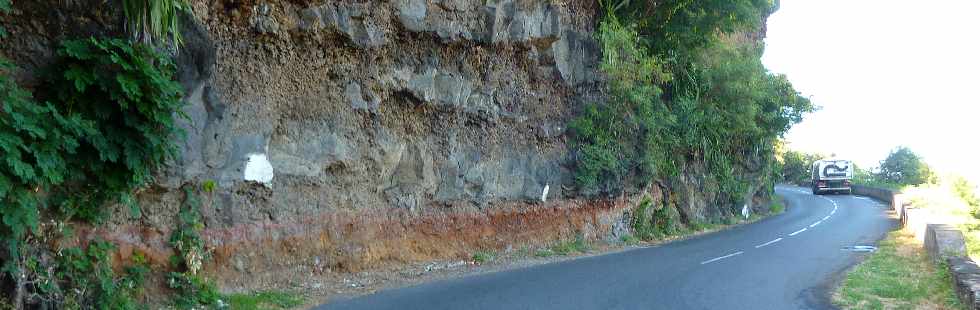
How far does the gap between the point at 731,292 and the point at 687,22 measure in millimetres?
11350

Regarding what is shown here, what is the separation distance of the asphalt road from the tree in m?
37.4

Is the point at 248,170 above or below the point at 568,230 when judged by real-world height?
above

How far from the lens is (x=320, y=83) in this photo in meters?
11.5

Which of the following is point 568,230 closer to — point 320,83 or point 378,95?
point 378,95

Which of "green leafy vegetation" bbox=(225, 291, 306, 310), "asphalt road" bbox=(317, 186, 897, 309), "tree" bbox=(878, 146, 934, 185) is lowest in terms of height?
"green leafy vegetation" bbox=(225, 291, 306, 310)

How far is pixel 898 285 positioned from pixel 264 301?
9577 mm

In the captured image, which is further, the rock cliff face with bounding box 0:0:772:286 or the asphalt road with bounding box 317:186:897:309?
the rock cliff face with bounding box 0:0:772:286

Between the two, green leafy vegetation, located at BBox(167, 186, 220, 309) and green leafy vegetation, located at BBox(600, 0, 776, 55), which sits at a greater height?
green leafy vegetation, located at BBox(600, 0, 776, 55)

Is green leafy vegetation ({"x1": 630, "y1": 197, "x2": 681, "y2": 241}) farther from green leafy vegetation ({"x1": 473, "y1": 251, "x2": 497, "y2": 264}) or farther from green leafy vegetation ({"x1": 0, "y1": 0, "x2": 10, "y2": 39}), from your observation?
green leafy vegetation ({"x1": 0, "y1": 0, "x2": 10, "y2": 39})

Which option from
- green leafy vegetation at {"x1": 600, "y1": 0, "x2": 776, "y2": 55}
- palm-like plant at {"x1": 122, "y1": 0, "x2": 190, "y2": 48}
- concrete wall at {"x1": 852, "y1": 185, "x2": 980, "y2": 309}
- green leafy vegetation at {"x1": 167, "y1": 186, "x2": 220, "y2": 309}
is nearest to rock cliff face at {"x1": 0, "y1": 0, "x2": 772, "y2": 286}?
green leafy vegetation at {"x1": 167, "y1": 186, "x2": 220, "y2": 309}

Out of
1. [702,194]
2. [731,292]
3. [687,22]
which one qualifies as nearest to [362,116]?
[731,292]

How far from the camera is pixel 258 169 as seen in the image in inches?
404

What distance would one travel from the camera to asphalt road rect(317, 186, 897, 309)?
362 inches

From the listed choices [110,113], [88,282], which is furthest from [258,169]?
[88,282]
